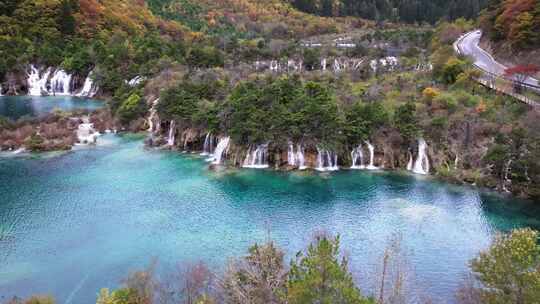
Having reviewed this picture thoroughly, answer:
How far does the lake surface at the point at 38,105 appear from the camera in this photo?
261 feet

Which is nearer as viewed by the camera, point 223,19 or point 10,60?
point 10,60

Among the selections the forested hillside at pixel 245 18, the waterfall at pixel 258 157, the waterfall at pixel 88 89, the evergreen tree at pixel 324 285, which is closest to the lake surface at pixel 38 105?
the waterfall at pixel 88 89

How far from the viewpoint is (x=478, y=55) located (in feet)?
266

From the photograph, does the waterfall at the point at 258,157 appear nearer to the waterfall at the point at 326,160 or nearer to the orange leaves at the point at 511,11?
the waterfall at the point at 326,160

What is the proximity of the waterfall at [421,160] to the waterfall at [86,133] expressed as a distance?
38977mm

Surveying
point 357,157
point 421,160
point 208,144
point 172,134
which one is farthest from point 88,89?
point 421,160

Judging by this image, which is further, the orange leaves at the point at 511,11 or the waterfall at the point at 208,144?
the orange leaves at the point at 511,11

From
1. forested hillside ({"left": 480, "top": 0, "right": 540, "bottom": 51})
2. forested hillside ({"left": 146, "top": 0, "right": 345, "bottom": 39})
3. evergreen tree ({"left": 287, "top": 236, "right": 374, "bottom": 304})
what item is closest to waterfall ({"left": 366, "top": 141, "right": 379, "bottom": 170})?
forested hillside ({"left": 480, "top": 0, "right": 540, "bottom": 51})

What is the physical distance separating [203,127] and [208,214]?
770 inches

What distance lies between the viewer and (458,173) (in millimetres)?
51031

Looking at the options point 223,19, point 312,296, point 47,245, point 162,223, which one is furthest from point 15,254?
point 223,19

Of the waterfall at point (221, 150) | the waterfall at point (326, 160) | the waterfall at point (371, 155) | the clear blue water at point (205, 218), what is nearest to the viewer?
the clear blue water at point (205, 218)

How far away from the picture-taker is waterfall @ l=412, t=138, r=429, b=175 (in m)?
53.9

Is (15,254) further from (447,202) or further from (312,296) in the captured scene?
(447,202)
